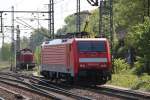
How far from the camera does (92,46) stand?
2994 cm

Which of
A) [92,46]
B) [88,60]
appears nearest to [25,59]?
[92,46]

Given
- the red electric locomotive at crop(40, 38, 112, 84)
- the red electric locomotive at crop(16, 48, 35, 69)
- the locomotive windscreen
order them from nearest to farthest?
the red electric locomotive at crop(40, 38, 112, 84) < the locomotive windscreen < the red electric locomotive at crop(16, 48, 35, 69)

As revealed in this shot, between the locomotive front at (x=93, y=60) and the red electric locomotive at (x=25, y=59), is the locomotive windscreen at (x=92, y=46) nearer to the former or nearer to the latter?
the locomotive front at (x=93, y=60)

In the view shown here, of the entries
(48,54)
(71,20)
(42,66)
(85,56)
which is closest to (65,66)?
(85,56)

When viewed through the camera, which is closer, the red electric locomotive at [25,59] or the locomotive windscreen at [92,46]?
the locomotive windscreen at [92,46]

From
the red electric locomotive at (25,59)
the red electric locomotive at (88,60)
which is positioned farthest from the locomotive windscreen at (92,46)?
the red electric locomotive at (25,59)

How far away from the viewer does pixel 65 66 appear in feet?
102

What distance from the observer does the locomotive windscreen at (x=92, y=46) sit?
29859mm

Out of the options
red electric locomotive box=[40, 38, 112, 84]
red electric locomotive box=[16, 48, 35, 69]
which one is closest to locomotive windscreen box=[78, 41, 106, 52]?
red electric locomotive box=[40, 38, 112, 84]

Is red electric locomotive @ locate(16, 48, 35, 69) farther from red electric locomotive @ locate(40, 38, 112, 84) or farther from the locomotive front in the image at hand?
the locomotive front

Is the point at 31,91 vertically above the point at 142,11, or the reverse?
the point at 142,11

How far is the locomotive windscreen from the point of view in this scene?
29859 millimetres

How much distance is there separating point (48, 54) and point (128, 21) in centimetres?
2421

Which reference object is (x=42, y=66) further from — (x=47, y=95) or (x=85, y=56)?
(x=47, y=95)
